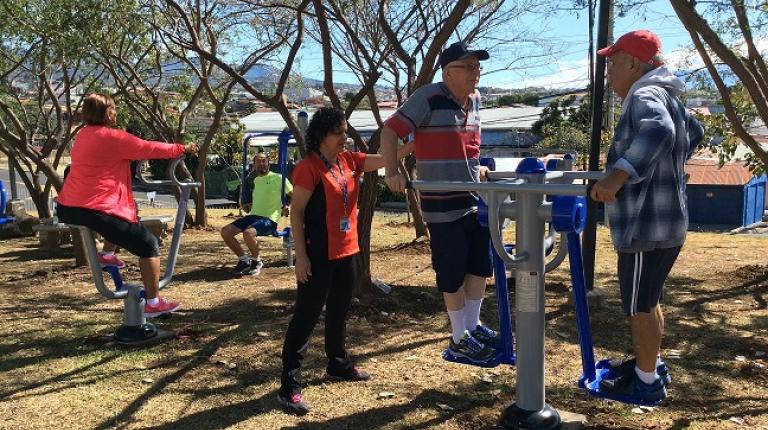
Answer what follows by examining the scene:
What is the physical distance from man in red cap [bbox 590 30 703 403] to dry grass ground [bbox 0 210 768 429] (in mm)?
724

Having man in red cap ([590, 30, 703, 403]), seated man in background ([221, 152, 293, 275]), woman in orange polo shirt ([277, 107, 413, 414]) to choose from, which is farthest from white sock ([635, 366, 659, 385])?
seated man in background ([221, 152, 293, 275])

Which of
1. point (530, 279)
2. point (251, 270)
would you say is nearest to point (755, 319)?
point (530, 279)

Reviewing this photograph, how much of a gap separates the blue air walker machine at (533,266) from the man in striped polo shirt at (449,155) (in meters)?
0.40

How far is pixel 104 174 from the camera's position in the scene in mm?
4660

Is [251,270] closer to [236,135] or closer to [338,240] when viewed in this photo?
[338,240]

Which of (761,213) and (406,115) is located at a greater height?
(406,115)

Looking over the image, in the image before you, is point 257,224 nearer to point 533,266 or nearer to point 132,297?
point 132,297

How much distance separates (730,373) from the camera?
14.4ft

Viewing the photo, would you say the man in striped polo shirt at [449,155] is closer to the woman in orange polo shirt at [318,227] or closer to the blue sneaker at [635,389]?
the woman in orange polo shirt at [318,227]

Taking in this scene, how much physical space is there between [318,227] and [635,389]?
166cm

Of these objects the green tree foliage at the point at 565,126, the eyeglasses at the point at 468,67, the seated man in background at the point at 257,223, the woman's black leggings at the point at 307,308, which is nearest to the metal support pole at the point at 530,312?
the eyeglasses at the point at 468,67

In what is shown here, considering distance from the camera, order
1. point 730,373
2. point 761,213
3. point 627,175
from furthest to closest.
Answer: point 761,213 → point 730,373 → point 627,175

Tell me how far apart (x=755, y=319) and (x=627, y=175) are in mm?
3760

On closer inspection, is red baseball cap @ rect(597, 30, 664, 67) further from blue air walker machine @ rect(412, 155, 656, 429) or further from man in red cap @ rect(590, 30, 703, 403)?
blue air walker machine @ rect(412, 155, 656, 429)
